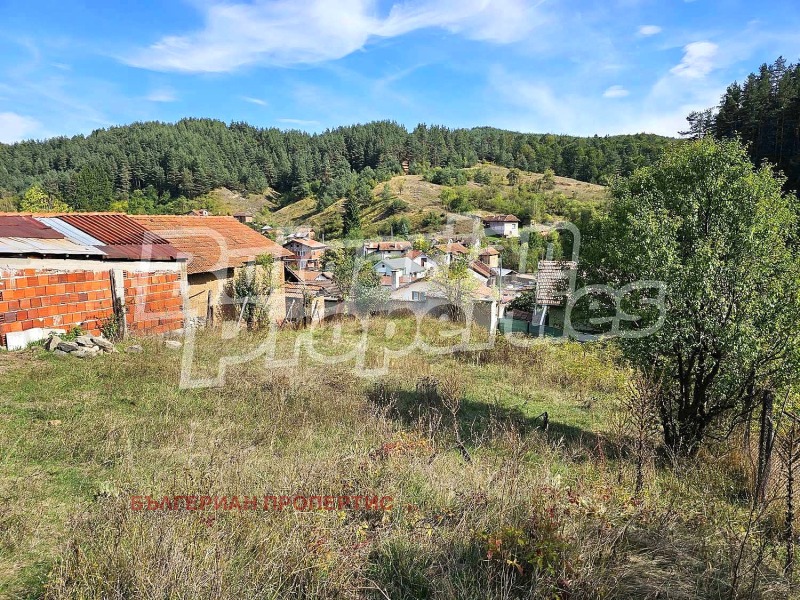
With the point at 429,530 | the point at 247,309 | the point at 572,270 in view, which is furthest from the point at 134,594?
the point at 572,270

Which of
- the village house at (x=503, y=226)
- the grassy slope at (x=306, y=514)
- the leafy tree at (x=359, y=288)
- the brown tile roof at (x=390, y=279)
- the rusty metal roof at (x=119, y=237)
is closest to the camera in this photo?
the grassy slope at (x=306, y=514)

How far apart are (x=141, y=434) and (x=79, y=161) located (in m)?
105

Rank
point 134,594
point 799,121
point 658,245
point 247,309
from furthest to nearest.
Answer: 1. point 799,121
2. point 247,309
3. point 658,245
4. point 134,594

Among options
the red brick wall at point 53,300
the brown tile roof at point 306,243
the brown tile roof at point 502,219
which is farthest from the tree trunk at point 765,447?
the brown tile roof at point 502,219

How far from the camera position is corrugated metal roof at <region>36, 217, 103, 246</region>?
31.1 ft

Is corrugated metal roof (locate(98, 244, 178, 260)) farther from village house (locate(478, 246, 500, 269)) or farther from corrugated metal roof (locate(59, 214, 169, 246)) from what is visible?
village house (locate(478, 246, 500, 269))

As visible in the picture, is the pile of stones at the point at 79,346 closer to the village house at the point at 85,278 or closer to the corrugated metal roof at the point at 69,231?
the village house at the point at 85,278

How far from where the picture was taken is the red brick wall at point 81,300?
7.20 meters

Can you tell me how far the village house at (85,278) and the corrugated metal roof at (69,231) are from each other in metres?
0.02

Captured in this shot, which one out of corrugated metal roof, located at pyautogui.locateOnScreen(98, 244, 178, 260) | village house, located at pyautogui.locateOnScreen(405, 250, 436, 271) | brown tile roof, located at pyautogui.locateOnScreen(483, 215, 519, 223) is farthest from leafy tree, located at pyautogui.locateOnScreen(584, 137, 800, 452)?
brown tile roof, located at pyautogui.locateOnScreen(483, 215, 519, 223)

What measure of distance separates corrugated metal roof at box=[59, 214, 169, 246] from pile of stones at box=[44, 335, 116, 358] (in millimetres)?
2890

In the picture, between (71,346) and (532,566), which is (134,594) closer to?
(532,566)

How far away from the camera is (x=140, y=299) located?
979 cm

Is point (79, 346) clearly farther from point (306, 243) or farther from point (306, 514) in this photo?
point (306, 243)
